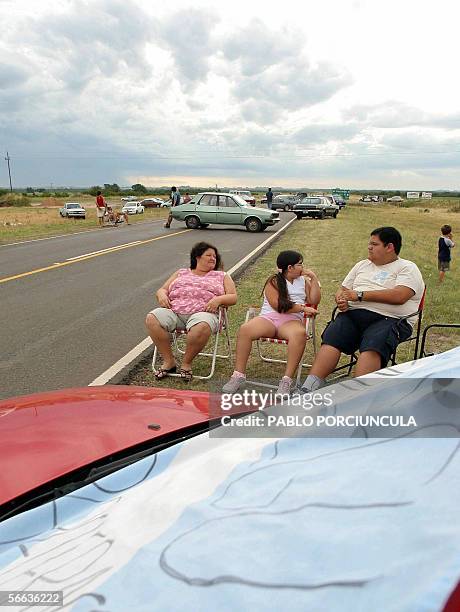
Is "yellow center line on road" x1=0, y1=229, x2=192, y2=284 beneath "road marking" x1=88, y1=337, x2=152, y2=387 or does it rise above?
beneath

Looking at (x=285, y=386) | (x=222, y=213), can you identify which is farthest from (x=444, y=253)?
(x=222, y=213)

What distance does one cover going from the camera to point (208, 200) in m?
23.1

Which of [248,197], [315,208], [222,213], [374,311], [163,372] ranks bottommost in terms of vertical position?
[163,372]

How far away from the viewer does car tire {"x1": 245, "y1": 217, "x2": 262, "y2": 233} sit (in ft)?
72.1

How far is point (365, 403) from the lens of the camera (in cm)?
169

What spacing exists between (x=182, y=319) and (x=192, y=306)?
0.16 metres

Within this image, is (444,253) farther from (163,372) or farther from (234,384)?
(163,372)

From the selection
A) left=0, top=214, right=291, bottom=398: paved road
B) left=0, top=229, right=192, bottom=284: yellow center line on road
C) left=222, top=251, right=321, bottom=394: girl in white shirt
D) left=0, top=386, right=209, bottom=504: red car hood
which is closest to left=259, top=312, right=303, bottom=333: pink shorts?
left=222, top=251, right=321, bottom=394: girl in white shirt

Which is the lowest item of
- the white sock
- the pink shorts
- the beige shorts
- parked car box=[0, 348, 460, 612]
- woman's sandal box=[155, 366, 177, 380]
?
woman's sandal box=[155, 366, 177, 380]

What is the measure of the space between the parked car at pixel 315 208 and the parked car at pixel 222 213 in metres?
11.3

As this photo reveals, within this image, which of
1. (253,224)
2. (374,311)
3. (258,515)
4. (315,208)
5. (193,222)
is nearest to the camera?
(258,515)

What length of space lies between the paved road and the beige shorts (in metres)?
0.74

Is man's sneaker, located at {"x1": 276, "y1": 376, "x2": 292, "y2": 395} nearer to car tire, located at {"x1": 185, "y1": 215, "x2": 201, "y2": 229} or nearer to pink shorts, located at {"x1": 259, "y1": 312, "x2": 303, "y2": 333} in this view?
pink shorts, located at {"x1": 259, "y1": 312, "x2": 303, "y2": 333}

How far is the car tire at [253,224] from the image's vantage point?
22.0 metres
